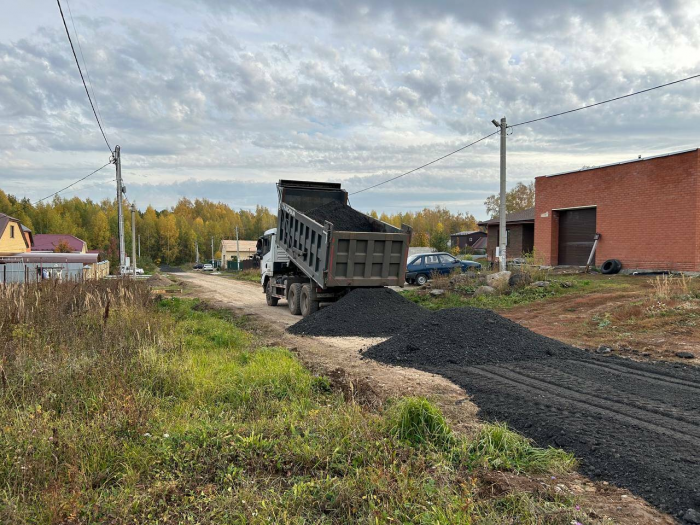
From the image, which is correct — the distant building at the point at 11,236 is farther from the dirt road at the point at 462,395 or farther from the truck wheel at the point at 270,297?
the dirt road at the point at 462,395

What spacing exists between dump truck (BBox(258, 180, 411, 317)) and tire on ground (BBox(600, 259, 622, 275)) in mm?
12776

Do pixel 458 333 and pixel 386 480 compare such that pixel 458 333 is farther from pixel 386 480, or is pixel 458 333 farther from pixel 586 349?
pixel 386 480

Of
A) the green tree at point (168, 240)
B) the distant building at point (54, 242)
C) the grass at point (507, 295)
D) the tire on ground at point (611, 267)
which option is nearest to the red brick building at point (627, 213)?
the tire on ground at point (611, 267)

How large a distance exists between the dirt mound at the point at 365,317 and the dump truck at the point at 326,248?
474 millimetres

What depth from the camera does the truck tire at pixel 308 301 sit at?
13711mm

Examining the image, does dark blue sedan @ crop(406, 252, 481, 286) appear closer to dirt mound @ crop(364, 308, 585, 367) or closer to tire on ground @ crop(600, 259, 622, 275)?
tire on ground @ crop(600, 259, 622, 275)

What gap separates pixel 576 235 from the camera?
2503 centimetres

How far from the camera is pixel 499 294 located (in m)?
16.8

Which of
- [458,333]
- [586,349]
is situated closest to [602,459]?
[458,333]

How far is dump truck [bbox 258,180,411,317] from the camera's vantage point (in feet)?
41.0

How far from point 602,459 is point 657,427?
1078 millimetres

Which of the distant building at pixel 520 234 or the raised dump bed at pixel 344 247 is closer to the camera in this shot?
the raised dump bed at pixel 344 247

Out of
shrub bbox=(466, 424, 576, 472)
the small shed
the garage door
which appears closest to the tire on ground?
the garage door

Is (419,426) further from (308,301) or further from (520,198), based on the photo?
(520,198)
